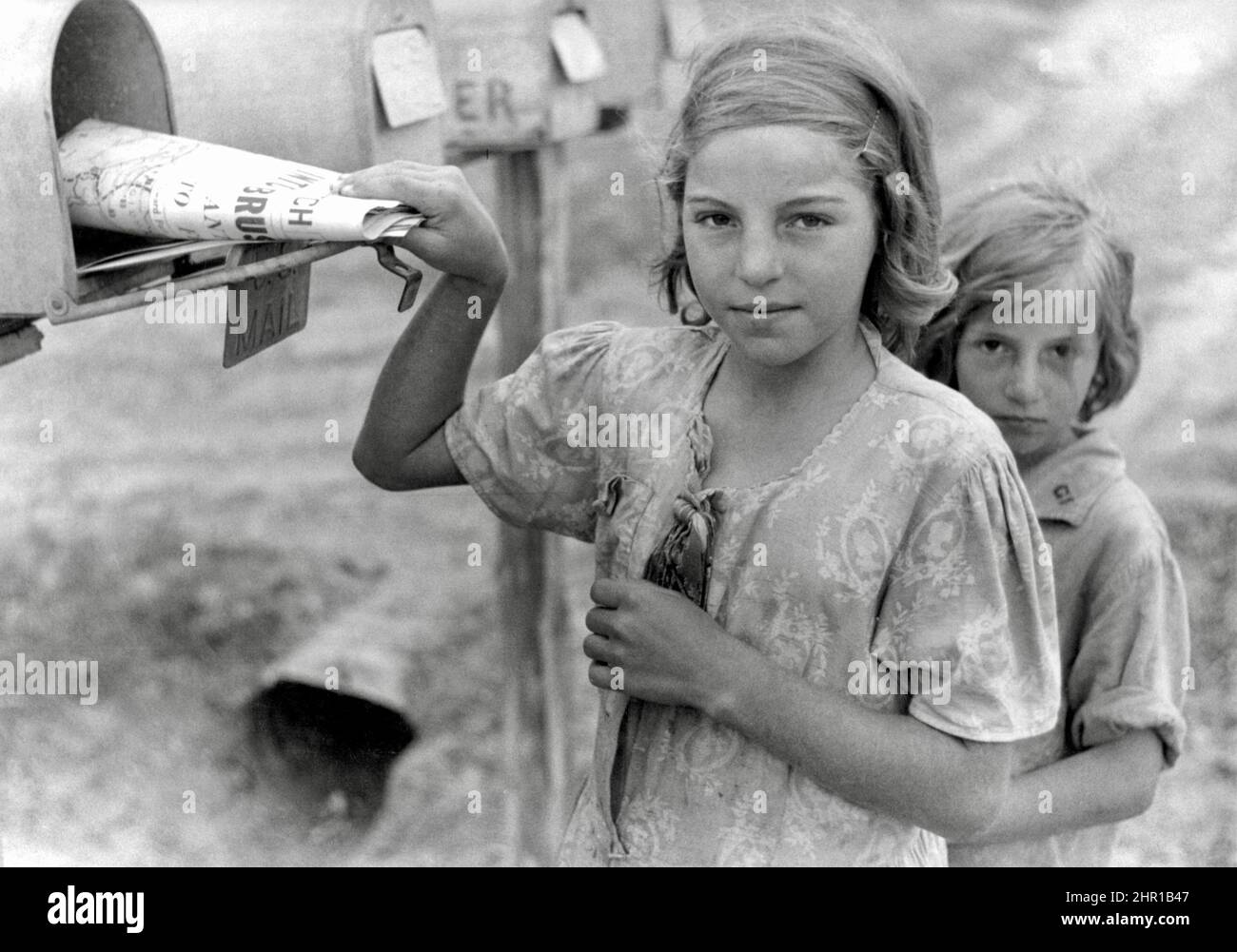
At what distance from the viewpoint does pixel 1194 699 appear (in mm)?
4543

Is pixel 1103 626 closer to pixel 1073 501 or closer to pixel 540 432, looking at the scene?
pixel 1073 501

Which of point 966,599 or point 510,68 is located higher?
point 510,68

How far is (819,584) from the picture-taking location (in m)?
1.46

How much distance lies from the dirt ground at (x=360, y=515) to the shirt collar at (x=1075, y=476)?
141 cm

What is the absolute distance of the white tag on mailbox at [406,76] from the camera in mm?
1838

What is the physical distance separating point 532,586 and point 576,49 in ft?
3.87

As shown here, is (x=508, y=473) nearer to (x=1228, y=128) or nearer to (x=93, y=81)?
(x=93, y=81)

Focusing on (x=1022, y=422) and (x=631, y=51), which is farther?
(x=631, y=51)

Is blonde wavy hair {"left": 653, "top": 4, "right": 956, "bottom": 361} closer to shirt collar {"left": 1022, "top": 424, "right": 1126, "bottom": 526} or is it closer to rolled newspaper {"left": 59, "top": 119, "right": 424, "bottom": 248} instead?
rolled newspaper {"left": 59, "top": 119, "right": 424, "bottom": 248}

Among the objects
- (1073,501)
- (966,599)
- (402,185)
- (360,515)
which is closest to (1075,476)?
(1073,501)

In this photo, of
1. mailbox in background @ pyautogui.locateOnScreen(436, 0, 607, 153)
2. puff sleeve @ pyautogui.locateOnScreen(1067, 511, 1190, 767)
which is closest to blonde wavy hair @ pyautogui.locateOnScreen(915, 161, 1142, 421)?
puff sleeve @ pyautogui.locateOnScreen(1067, 511, 1190, 767)

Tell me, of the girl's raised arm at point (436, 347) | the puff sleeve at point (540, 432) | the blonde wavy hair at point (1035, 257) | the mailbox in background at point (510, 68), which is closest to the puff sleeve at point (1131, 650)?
the blonde wavy hair at point (1035, 257)

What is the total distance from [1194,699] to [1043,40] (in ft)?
11.0

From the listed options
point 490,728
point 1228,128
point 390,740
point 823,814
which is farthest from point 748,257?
point 1228,128
